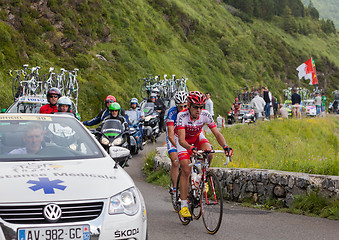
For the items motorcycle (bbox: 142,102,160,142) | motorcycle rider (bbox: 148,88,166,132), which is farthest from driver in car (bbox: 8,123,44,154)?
motorcycle rider (bbox: 148,88,166,132)

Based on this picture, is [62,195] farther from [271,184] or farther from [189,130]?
[271,184]

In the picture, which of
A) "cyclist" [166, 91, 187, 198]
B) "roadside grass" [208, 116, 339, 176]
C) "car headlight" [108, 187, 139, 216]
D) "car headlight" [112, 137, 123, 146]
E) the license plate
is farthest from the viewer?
"roadside grass" [208, 116, 339, 176]

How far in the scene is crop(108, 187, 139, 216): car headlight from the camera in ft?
16.5

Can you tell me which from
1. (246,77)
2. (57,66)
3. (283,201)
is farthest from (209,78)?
(283,201)

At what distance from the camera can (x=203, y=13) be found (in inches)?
3073

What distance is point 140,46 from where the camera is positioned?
47.9m

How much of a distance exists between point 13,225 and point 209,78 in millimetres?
56558

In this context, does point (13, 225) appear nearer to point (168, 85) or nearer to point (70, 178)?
point (70, 178)

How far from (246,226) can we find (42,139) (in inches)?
131

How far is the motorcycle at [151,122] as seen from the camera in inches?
828

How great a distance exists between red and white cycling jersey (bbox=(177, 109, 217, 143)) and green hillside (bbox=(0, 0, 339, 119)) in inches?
765

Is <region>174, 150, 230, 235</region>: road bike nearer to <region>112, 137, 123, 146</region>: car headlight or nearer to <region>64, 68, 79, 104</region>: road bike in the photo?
<region>112, 137, 123, 146</region>: car headlight

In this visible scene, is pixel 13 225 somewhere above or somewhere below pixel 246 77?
above

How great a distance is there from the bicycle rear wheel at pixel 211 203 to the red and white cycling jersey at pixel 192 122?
738 millimetres
